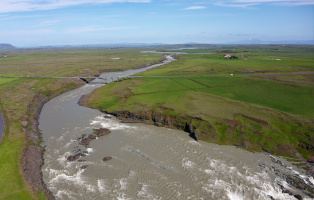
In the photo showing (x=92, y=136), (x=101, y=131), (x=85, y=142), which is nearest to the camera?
(x=85, y=142)

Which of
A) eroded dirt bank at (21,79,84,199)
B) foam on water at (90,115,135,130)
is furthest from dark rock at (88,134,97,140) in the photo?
eroded dirt bank at (21,79,84,199)

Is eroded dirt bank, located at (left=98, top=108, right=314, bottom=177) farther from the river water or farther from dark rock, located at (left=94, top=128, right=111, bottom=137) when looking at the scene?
dark rock, located at (left=94, top=128, right=111, bottom=137)

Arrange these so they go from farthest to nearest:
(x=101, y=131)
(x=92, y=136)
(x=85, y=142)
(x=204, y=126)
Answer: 1. (x=101, y=131)
2. (x=92, y=136)
3. (x=204, y=126)
4. (x=85, y=142)

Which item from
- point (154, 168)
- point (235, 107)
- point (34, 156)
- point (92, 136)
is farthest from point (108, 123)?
point (235, 107)

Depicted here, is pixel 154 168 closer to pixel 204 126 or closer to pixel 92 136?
pixel 204 126

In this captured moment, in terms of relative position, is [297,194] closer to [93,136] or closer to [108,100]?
[93,136]

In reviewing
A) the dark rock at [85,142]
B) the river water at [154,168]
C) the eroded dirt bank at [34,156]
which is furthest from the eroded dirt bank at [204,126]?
the eroded dirt bank at [34,156]

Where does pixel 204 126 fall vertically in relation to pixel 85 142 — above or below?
above

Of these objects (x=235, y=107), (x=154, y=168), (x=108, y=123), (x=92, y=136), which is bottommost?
(x=154, y=168)
